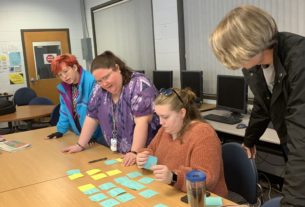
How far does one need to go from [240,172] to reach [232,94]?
6.25 feet

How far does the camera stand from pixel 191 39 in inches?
181

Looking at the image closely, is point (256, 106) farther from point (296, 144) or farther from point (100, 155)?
point (100, 155)

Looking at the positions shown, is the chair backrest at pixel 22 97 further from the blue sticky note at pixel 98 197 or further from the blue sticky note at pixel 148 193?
the blue sticky note at pixel 148 193

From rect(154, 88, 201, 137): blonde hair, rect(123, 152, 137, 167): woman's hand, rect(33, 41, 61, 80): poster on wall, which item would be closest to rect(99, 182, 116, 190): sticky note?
rect(123, 152, 137, 167): woman's hand

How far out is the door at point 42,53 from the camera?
6996 millimetres

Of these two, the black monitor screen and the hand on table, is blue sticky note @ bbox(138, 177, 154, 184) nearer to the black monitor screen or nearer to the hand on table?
the hand on table

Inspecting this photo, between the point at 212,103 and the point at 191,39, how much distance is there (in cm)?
95

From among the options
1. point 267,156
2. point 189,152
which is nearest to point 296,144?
point 189,152

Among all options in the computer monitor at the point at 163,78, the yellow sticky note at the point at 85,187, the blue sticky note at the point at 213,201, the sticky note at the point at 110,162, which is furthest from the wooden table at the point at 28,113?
the blue sticky note at the point at 213,201

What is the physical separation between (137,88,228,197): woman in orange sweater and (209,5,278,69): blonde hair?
0.57 metres

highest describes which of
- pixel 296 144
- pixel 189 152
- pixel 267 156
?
pixel 296 144

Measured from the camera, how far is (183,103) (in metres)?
1.83

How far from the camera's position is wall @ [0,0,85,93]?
6.74 metres

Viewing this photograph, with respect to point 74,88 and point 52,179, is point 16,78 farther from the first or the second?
point 52,179
